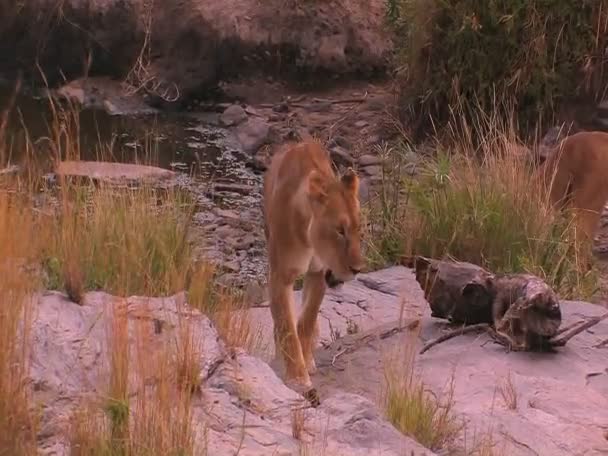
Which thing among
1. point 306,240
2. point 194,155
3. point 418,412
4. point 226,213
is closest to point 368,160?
point 226,213

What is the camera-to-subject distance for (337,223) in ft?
19.2

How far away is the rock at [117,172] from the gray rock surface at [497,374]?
120 inches

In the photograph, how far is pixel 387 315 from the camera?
7.27 metres

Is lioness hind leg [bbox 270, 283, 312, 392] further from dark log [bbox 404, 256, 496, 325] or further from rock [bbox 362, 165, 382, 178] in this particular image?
rock [bbox 362, 165, 382, 178]

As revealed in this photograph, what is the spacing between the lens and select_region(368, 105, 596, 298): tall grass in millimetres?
8234

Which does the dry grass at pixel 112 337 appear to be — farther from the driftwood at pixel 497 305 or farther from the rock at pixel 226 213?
the rock at pixel 226 213

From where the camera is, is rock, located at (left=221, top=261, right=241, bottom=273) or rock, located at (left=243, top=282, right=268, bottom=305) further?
rock, located at (left=221, top=261, right=241, bottom=273)

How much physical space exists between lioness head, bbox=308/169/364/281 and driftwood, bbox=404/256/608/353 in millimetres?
792

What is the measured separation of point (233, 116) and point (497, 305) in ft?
28.3

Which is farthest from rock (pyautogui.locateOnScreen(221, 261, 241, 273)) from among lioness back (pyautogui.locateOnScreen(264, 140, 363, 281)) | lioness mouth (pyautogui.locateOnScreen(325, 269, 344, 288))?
lioness mouth (pyautogui.locateOnScreen(325, 269, 344, 288))

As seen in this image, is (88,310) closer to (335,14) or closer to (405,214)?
(405,214)

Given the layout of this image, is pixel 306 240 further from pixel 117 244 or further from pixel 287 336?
pixel 117 244

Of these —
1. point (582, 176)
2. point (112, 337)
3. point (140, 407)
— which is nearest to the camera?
point (140, 407)

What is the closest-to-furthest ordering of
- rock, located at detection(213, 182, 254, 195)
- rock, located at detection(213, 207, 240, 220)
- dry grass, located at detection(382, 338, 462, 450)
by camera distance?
dry grass, located at detection(382, 338, 462, 450) → rock, located at detection(213, 207, 240, 220) → rock, located at detection(213, 182, 254, 195)
